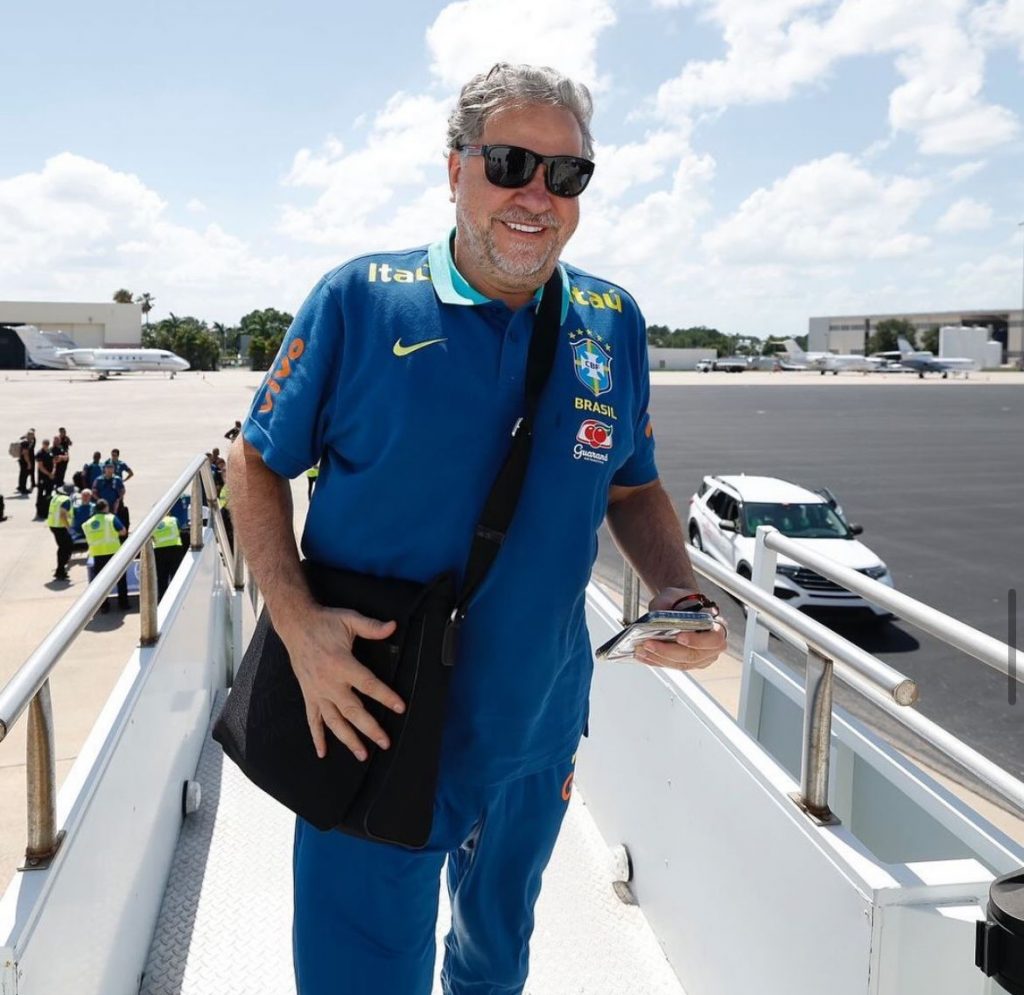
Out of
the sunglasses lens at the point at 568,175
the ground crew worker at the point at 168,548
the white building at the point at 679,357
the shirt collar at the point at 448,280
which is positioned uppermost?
the white building at the point at 679,357

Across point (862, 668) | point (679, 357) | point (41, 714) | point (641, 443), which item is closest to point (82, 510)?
point (41, 714)

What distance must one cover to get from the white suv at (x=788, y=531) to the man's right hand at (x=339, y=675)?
9615 millimetres

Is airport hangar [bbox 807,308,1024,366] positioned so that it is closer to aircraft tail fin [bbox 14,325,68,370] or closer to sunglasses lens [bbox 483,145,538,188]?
aircraft tail fin [bbox 14,325,68,370]

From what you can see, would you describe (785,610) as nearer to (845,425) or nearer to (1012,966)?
(1012,966)

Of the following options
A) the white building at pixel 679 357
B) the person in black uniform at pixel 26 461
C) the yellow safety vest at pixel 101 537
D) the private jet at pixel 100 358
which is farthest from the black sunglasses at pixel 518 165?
the white building at pixel 679 357

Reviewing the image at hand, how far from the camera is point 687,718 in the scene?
8.06 feet

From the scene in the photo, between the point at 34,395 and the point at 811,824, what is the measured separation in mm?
54721

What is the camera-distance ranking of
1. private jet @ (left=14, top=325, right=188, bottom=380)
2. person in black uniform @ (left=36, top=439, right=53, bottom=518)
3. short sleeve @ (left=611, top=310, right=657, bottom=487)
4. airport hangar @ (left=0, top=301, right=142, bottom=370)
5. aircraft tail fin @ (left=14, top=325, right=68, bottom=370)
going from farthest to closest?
airport hangar @ (left=0, top=301, right=142, bottom=370) → aircraft tail fin @ (left=14, top=325, right=68, bottom=370) → private jet @ (left=14, top=325, right=188, bottom=380) → person in black uniform @ (left=36, top=439, right=53, bottom=518) → short sleeve @ (left=611, top=310, right=657, bottom=487)

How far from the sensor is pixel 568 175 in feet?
5.27

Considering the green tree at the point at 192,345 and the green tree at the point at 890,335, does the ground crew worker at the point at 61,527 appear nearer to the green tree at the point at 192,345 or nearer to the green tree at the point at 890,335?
the green tree at the point at 192,345

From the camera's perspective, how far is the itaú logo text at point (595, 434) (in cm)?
161

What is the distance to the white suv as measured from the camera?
10.8 m

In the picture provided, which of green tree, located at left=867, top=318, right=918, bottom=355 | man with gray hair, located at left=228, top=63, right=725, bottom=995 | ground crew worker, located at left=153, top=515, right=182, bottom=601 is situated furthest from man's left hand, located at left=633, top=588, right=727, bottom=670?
green tree, located at left=867, top=318, right=918, bottom=355

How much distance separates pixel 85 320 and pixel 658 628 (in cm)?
Answer: 10914
